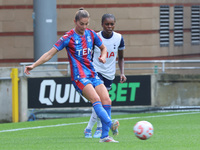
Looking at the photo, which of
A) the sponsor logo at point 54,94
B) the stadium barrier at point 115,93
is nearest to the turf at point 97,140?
the stadium barrier at point 115,93

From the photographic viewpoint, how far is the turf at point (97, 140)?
9.38 metres

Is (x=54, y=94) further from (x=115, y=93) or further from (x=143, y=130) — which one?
(x=143, y=130)

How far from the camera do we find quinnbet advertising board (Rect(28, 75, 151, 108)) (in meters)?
16.5

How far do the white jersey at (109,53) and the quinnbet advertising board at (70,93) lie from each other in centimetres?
538

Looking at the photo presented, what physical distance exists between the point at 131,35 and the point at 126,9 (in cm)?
91

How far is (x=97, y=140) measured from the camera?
33.8 ft

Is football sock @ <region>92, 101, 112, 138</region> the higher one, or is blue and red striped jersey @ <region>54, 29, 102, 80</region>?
blue and red striped jersey @ <region>54, 29, 102, 80</region>

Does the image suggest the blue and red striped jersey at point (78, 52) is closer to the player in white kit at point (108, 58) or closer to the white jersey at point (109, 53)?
the player in white kit at point (108, 58)

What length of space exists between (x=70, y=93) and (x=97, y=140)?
255 inches

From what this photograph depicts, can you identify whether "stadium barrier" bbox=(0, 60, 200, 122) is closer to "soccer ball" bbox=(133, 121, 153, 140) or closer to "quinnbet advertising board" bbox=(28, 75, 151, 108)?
"quinnbet advertising board" bbox=(28, 75, 151, 108)

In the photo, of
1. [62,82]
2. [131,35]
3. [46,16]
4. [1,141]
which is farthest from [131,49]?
[1,141]

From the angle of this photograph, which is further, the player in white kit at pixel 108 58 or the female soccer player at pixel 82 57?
the player in white kit at pixel 108 58

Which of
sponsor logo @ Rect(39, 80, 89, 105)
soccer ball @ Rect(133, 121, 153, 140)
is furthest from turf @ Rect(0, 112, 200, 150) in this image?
sponsor logo @ Rect(39, 80, 89, 105)

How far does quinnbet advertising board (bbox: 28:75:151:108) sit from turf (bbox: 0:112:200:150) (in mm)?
535
